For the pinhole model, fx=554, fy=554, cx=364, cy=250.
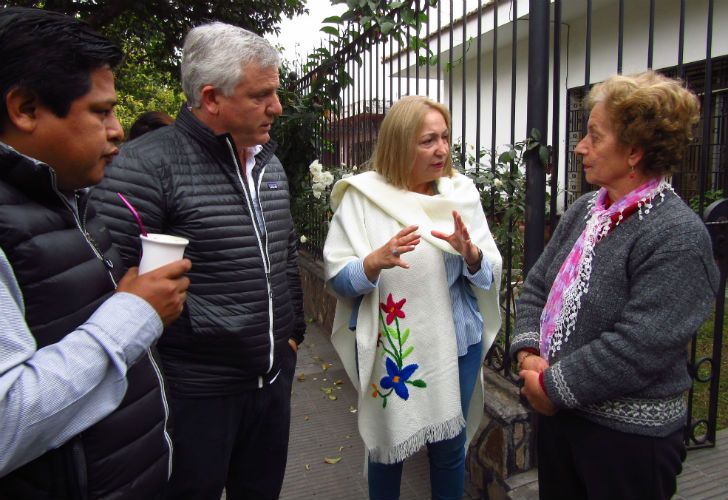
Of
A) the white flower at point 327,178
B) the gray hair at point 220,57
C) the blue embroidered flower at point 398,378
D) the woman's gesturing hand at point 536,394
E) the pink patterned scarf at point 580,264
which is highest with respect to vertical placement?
the gray hair at point 220,57

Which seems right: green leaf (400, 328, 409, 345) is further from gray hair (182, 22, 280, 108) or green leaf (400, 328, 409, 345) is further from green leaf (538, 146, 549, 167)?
gray hair (182, 22, 280, 108)

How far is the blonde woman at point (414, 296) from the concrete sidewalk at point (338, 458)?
541mm

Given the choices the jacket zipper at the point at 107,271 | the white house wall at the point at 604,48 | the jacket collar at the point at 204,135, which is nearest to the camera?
the jacket zipper at the point at 107,271

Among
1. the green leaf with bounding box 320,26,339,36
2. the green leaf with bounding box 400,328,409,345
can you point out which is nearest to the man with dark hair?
the green leaf with bounding box 400,328,409,345

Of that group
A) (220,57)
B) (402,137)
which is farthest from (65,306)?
(402,137)

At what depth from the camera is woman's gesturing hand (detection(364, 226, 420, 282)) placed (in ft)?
6.66

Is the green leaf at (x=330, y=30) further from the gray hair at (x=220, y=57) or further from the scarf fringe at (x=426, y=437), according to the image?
the scarf fringe at (x=426, y=437)

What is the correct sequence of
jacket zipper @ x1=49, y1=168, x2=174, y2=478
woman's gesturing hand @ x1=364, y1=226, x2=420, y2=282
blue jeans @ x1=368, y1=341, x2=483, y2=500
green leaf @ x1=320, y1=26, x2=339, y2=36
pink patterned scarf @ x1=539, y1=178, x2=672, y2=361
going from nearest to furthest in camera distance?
jacket zipper @ x1=49, y1=168, x2=174, y2=478 → pink patterned scarf @ x1=539, y1=178, x2=672, y2=361 → woman's gesturing hand @ x1=364, y1=226, x2=420, y2=282 → blue jeans @ x1=368, y1=341, x2=483, y2=500 → green leaf @ x1=320, y1=26, x2=339, y2=36

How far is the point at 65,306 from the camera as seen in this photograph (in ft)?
3.75

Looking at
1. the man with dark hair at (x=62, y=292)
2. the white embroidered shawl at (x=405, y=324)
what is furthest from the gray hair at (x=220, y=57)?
the white embroidered shawl at (x=405, y=324)

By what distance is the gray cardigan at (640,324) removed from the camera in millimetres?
1469

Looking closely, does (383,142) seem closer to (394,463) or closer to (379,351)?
(379,351)

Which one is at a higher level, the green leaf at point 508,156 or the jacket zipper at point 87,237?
the green leaf at point 508,156

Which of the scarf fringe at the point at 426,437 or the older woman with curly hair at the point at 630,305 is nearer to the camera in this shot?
the older woman with curly hair at the point at 630,305
